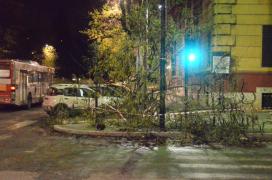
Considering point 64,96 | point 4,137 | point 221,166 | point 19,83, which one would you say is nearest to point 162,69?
point 4,137

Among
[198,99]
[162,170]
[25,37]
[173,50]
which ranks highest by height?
[25,37]

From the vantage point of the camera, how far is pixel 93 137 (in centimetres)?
1678

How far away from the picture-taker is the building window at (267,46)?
25375 mm

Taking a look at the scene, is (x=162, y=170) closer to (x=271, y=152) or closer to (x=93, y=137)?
(x=271, y=152)

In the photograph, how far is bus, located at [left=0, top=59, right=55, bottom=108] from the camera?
94.9 ft

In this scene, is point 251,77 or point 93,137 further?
point 251,77

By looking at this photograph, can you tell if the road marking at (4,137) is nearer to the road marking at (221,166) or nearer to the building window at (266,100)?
the road marking at (221,166)

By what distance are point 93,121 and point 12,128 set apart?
10.6 feet

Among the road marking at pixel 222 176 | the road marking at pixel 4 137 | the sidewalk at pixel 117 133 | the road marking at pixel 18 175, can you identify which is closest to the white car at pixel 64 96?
the sidewalk at pixel 117 133

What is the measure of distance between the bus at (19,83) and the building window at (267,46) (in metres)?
12.9

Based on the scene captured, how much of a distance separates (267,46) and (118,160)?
49.4ft

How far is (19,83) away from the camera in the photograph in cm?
2973

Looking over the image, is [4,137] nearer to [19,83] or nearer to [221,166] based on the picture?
[221,166]

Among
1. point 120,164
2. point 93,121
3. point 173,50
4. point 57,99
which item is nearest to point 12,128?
point 93,121
